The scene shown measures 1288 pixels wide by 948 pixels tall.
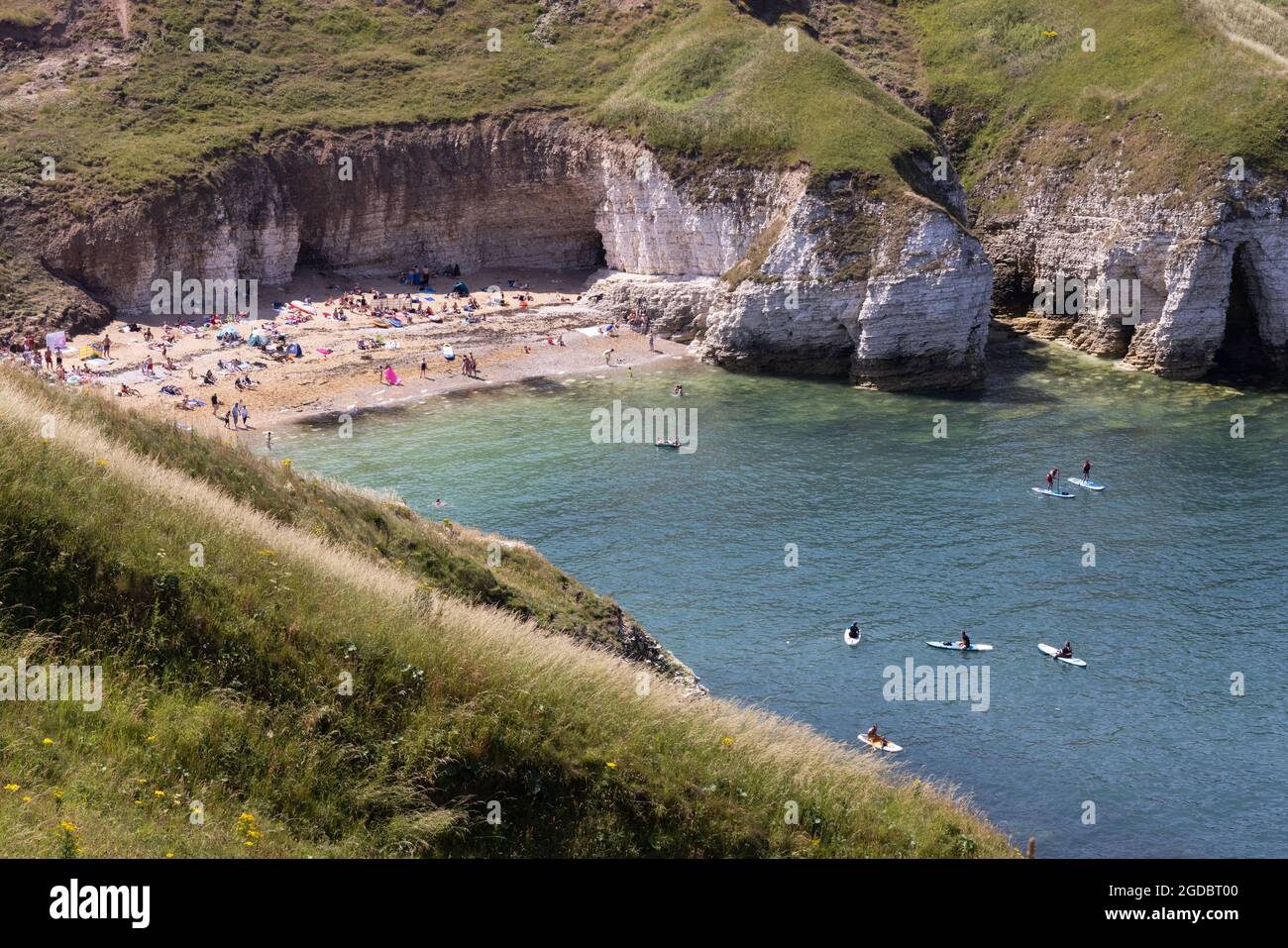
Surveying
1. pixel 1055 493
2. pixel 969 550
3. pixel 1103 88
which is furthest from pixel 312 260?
pixel 1103 88

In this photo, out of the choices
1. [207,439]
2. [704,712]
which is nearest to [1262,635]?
[704,712]

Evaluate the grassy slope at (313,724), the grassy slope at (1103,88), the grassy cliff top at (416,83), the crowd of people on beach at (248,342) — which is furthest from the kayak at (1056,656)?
the grassy slope at (1103,88)

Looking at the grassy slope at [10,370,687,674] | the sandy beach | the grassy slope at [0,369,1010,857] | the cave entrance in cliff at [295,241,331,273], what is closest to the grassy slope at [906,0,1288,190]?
the sandy beach

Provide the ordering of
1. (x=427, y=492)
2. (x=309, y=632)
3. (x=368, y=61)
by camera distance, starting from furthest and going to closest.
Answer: (x=368, y=61) → (x=427, y=492) → (x=309, y=632)

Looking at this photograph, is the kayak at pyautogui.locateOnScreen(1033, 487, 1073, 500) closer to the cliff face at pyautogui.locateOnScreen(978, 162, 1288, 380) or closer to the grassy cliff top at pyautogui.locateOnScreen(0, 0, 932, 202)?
the cliff face at pyautogui.locateOnScreen(978, 162, 1288, 380)

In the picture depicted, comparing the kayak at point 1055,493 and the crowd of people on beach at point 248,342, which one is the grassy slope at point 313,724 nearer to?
the kayak at point 1055,493
